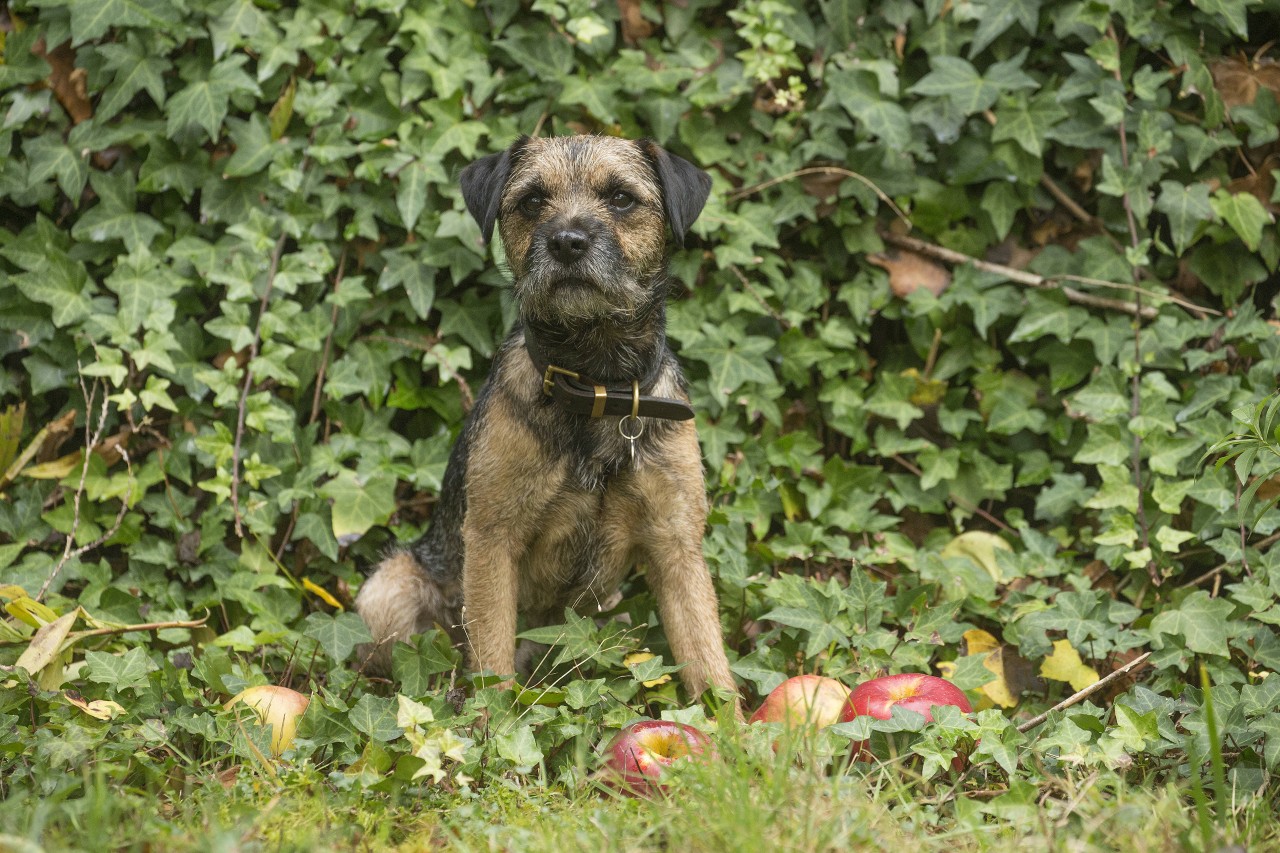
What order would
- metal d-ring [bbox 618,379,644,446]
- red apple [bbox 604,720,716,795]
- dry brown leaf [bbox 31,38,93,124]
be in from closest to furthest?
red apple [bbox 604,720,716,795] < metal d-ring [bbox 618,379,644,446] < dry brown leaf [bbox 31,38,93,124]

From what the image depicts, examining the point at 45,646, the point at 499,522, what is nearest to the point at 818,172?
the point at 499,522

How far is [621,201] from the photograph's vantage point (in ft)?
11.9

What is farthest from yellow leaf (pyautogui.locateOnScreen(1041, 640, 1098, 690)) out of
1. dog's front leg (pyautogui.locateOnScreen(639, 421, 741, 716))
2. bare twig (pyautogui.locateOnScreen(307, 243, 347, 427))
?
bare twig (pyautogui.locateOnScreen(307, 243, 347, 427))

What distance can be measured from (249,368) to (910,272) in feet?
8.84

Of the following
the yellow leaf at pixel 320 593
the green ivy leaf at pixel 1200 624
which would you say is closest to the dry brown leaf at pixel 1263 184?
the green ivy leaf at pixel 1200 624

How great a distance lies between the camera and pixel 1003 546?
14.7 ft

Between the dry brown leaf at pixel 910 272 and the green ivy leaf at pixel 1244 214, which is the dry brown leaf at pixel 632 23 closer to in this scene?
the dry brown leaf at pixel 910 272

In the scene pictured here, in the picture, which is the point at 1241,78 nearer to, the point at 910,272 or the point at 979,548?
the point at 910,272

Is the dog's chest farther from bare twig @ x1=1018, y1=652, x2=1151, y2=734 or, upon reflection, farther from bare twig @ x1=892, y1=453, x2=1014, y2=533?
bare twig @ x1=892, y1=453, x2=1014, y2=533

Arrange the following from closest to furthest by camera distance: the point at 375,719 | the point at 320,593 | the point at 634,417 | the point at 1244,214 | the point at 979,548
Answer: the point at 375,719, the point at 634,417, the point at 320,593, the point at 1244,214, the point at 979,548

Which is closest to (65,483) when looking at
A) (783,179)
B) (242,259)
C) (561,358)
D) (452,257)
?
(242,259)

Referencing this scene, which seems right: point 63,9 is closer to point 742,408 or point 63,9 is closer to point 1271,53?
point 742,408

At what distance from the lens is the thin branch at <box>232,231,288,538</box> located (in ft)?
14.2

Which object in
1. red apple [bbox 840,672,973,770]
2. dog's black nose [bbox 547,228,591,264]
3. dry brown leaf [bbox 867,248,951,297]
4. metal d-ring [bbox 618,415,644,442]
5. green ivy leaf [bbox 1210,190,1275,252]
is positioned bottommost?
red apple [bbox 840,672,973,770]
